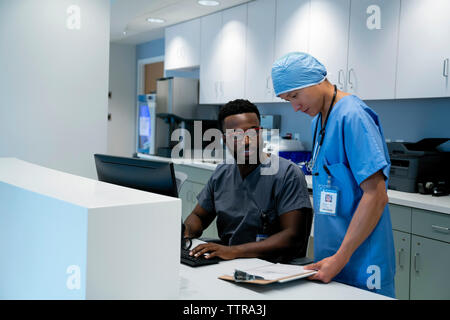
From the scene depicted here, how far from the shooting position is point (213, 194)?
199 cm

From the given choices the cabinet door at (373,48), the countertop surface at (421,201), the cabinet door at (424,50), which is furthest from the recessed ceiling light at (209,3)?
the countertop surface at (421,201)

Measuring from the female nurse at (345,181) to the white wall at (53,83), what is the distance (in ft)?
4.54

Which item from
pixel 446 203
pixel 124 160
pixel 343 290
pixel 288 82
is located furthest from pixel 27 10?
pixel 446 203

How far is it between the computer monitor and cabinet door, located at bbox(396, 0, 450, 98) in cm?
197

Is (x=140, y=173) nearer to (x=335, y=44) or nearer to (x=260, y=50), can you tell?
(x=335, y=44)

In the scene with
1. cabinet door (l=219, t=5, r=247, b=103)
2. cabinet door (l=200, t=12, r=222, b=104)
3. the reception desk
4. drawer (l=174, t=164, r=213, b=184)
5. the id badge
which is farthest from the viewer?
cabinet door (l=200, t=12, r=222, b=104)

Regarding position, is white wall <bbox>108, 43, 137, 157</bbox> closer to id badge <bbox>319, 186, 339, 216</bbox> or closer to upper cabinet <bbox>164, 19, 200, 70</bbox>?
upper cabinet <bbox>164, 19, 200, 70</bbox>

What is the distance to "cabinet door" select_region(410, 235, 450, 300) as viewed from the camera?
2.31 m

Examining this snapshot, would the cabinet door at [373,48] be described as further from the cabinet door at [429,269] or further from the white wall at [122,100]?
the white wall at [122,100]

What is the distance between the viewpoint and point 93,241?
2.97ft

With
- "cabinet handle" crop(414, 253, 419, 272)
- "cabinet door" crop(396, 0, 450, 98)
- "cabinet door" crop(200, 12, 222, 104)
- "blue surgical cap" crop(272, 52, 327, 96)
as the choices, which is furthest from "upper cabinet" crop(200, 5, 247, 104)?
"blue surgical cap" crop(272, 52, 327, 96)

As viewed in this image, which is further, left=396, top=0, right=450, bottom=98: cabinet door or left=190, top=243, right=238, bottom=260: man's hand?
left=396, top=0, right=450, bottom=98: cabinet door

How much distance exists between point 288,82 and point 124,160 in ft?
2.02

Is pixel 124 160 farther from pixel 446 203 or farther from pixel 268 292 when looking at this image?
pixel 446 203
